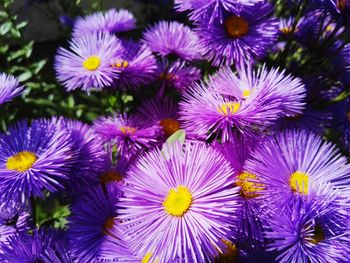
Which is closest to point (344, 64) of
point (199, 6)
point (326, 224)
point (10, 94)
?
point (199, 6)

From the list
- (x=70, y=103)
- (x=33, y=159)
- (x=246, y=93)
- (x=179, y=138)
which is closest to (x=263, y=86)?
(x=246, y=93)

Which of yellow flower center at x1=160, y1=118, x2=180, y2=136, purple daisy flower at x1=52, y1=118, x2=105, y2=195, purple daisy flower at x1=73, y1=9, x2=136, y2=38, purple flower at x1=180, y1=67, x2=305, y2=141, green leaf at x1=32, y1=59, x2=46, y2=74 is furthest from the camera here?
green leaf at x1=32, y1=59, x2=46, y2=74

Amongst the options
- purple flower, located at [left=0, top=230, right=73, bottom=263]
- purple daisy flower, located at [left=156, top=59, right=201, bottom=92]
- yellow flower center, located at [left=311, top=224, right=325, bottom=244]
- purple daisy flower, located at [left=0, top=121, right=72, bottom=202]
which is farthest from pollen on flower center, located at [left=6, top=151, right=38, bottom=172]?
yellow flower center, located at [left=311, top=224, right=325, bottom=244]

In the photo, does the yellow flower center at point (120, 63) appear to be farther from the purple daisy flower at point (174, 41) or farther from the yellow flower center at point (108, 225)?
the yellow flower center at point (108, 225)

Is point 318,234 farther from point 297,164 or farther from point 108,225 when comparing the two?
point 108,225

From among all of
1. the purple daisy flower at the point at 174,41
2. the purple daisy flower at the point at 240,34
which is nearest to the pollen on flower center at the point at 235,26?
the purple daisy flower at the point at 240,34

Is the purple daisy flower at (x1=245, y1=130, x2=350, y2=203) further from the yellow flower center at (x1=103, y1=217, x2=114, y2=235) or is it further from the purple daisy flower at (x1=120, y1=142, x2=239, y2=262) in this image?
the yellow flower center at (x1=103, y1=217, x2=114, y2=235)
